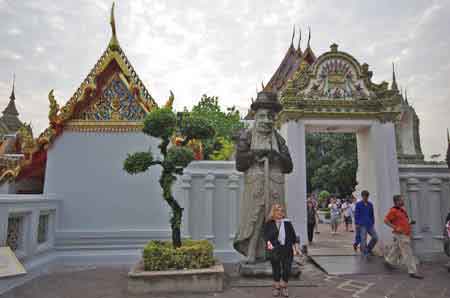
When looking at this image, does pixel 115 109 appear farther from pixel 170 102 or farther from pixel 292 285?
pixel 292 285

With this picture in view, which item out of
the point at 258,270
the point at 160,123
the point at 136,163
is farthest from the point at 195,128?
the point at 258,270

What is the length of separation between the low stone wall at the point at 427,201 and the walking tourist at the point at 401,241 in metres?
2.20

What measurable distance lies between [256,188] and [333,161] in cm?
2476

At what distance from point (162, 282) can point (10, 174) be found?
5.20m

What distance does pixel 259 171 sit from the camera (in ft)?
20.2

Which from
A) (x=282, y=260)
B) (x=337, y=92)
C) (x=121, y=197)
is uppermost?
(x=337, y=92)

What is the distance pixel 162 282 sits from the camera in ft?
17.2

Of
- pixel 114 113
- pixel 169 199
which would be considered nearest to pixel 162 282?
pixel 169 199

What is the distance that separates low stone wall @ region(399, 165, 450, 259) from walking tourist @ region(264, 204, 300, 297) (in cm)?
532

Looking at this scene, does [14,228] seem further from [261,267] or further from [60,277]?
[261,267]

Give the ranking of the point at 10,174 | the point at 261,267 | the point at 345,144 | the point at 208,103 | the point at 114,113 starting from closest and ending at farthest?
1. the point at 261,267
2. the point at 10,174
3. the point at 114,113
4. the point at 208,103
5. the point at 345,144

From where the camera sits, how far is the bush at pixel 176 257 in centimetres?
549

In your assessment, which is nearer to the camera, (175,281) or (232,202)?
(175,281)

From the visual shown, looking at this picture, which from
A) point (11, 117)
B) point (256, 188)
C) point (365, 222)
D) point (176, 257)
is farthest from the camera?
point (11, 117)
